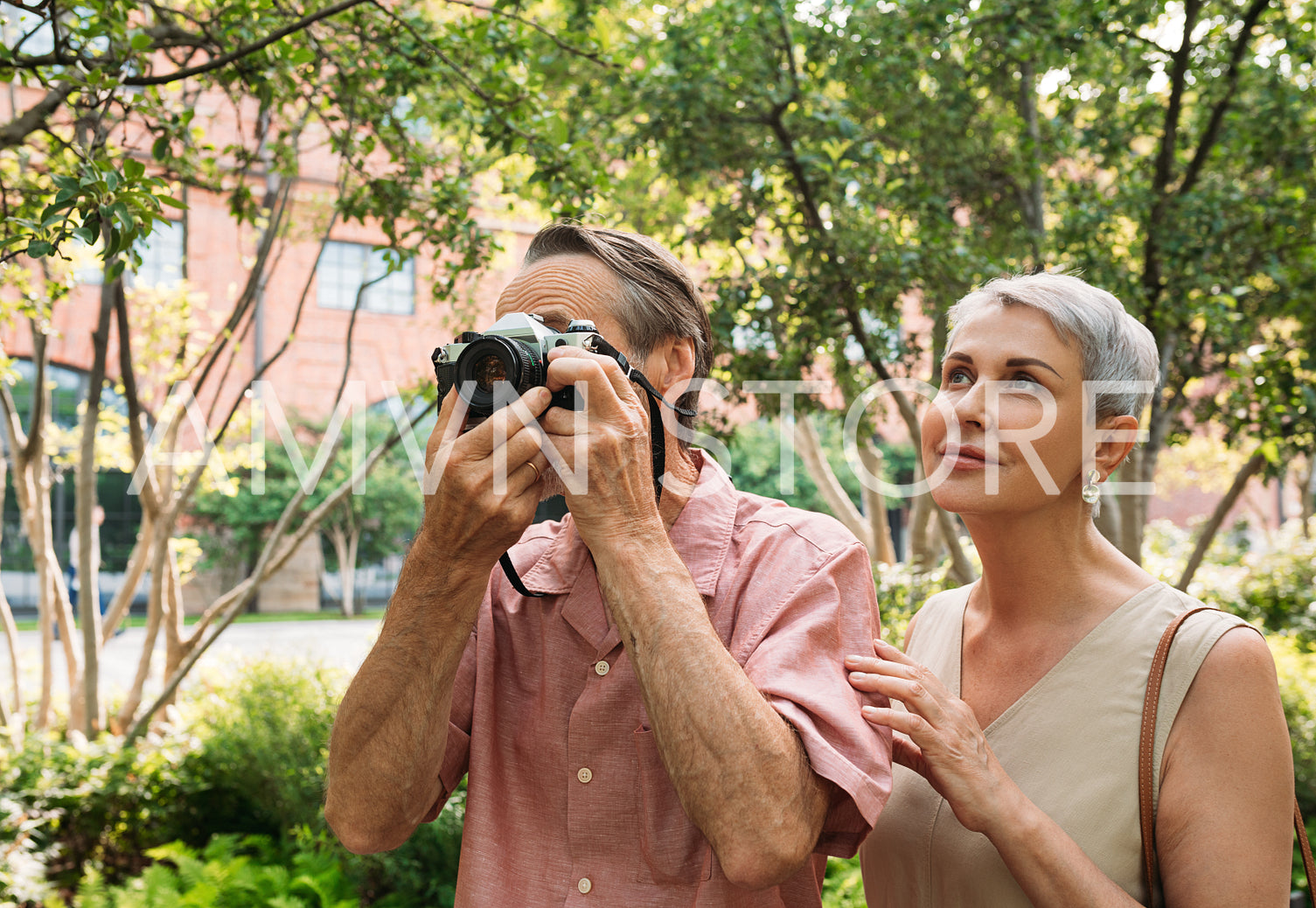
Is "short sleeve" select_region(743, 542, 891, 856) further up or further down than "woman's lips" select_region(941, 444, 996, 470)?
further down

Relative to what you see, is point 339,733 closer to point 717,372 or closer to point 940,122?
point 717,372

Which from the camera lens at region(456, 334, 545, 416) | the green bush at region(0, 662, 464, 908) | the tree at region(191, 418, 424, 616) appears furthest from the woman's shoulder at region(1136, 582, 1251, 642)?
the tree at region(191, 418, 424, 616)

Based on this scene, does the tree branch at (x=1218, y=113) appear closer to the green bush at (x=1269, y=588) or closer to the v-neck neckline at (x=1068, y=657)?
the v-neck neckline at (x=1068, y=657)

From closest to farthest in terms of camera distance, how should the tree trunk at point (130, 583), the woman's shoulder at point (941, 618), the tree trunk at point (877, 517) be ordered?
the woman's shoulder at point (941, 618), the tree trunk at point (130, 583), the tree trunk at point (877, 517)

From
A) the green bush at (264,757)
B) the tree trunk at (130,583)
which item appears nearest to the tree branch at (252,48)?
the green bush at (264,757)

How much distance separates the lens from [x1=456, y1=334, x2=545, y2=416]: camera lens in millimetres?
1254

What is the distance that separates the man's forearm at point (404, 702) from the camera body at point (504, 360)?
0.23 meters

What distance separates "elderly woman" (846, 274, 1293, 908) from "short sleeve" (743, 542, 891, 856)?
2.3 inches

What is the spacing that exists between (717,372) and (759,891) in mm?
4227

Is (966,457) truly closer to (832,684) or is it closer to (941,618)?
(941,618)

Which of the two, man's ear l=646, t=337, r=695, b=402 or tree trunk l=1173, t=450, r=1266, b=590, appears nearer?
man's ear l=646, t=337, r=695, b=402

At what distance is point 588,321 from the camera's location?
1.37m

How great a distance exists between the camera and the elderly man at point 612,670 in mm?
1109

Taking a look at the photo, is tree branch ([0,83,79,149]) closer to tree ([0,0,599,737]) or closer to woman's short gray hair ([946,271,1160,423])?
tree ([0,0,599,737])
